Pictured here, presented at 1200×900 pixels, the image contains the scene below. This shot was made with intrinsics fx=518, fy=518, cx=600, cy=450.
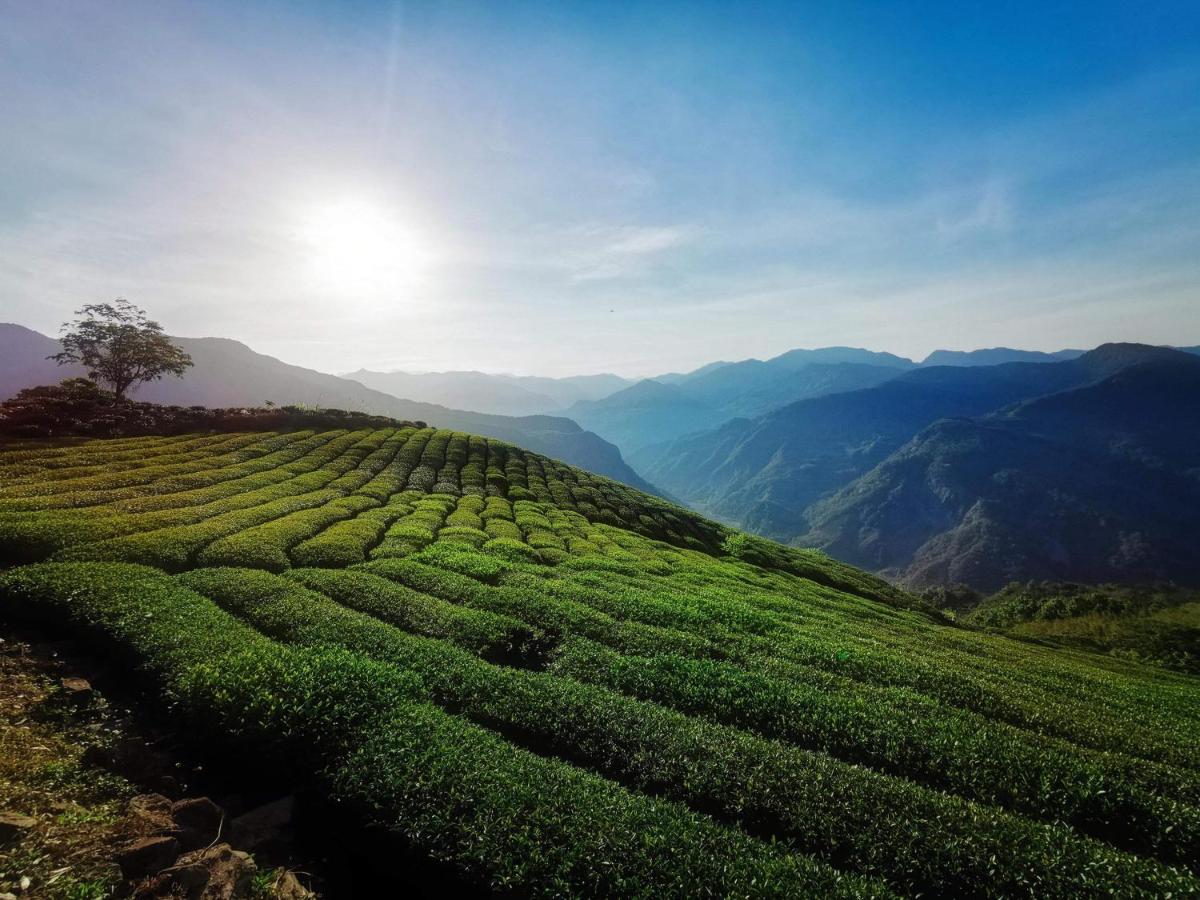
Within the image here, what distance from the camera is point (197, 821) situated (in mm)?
9328

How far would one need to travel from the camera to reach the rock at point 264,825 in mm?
9219

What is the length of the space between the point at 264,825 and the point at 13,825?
3447 mm

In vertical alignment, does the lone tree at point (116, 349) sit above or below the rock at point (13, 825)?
above

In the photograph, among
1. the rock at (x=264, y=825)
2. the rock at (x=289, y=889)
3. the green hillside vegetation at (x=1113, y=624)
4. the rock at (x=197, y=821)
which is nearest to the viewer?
the rock at (x=289, y=889)

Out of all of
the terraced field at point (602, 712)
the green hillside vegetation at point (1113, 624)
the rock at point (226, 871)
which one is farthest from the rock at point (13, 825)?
the green hillside vegetation at point (1113, 624)

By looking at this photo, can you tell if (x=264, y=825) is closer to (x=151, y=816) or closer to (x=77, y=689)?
(x=151, y=816)

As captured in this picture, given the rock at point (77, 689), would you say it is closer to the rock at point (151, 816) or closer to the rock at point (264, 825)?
the rock at point (151, 816)

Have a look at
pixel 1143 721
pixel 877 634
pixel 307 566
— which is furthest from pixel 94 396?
pixel 1143 721

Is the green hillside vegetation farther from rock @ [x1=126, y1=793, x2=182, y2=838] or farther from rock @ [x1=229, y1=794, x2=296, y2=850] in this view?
rock @ [x1=126, y1=793, x2=182, y2=838]

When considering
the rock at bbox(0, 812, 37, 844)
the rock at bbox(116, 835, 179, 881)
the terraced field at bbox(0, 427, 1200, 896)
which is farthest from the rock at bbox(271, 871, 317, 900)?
the rock at bbox(0, 812, 37, 844)

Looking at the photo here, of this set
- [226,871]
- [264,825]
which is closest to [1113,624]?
[264,825]

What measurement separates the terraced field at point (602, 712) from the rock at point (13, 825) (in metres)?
2.92

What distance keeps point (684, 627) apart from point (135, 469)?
35.2 meters

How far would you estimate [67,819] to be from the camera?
8484 millimetres
